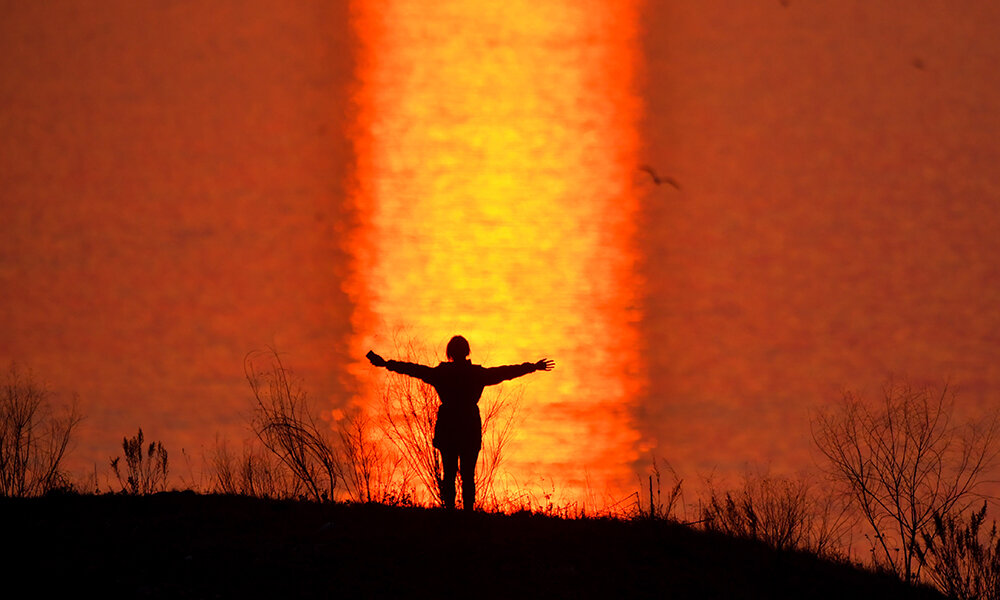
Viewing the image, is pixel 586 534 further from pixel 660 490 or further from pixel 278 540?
pixel 278 540

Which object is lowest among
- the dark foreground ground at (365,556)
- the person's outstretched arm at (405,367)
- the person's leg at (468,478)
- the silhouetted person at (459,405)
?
the dark foreground ground at (365,556)

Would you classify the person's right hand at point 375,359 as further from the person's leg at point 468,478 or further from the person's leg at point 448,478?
the person's leg at point 468,478

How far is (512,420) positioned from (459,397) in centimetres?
336

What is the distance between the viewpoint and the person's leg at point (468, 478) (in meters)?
13.9

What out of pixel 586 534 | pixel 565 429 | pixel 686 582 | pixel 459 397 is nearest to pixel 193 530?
pixel 459 397

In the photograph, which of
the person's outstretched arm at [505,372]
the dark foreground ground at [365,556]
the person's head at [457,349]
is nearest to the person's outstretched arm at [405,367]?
the person's head at [457,349]

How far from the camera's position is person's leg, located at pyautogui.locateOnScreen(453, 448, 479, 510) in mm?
13859

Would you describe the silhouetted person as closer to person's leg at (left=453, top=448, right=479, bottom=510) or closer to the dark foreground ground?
person's leg at (left=453, top=448, right=479, bottom=510)

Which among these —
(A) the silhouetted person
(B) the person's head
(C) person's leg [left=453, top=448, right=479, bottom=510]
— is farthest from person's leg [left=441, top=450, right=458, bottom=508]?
(B) the person's head

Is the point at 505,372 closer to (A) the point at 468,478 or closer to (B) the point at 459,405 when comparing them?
(B) the point at 459,405

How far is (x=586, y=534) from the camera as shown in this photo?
1344 cm

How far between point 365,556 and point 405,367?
2719mm

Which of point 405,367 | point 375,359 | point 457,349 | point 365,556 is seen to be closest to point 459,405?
point 457,349

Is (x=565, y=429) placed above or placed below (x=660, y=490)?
above
